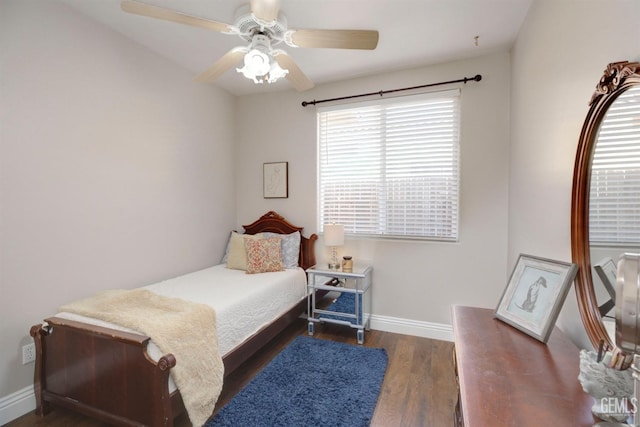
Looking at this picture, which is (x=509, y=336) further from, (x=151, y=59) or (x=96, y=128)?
(x=151, y=59)

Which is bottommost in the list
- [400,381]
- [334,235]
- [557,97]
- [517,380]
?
[400,381]

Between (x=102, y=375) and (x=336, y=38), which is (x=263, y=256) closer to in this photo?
(x=102, y=375)

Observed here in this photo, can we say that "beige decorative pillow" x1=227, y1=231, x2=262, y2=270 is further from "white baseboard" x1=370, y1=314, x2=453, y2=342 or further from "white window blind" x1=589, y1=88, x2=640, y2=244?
"white window blind" x1=589, y1=88, x2=640, y2=244

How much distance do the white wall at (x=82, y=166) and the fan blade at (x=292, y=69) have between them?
56.1 inches

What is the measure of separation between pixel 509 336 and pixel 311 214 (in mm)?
2341

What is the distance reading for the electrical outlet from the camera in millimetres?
1807

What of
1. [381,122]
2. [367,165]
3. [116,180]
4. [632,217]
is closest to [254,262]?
[116,180]

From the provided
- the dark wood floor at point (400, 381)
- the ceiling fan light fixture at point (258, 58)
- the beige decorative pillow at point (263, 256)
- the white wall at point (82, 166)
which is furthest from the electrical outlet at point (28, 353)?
the ceiling fan light fixture at point (258, 58)

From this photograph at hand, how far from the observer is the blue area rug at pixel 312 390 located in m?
1.72

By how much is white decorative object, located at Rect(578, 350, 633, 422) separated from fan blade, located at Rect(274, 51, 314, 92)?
2052 millimetres

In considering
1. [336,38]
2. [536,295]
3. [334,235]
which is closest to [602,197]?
[536,295]

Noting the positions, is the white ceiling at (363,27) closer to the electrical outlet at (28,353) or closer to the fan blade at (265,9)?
the fan blade at (265,9)

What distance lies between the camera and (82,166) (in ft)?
6.82

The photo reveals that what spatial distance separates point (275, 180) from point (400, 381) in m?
2.43
